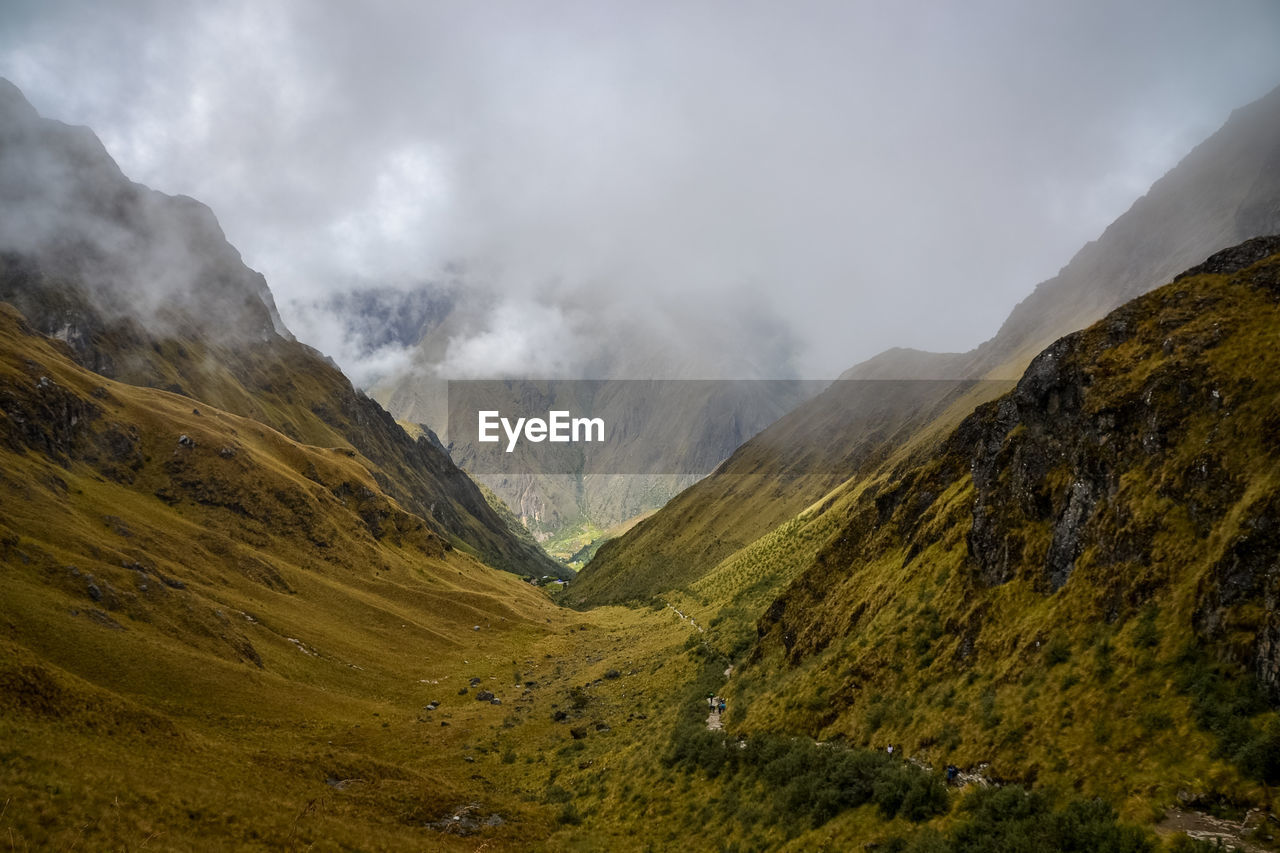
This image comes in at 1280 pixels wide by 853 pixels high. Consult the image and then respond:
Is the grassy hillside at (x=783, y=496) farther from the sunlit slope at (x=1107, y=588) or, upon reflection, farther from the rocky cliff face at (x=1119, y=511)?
the sunlit slope at (x=1107, y=588)

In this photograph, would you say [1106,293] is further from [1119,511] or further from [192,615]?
[192,615]

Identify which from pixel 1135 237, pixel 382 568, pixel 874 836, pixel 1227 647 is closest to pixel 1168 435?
pixel 1227 647

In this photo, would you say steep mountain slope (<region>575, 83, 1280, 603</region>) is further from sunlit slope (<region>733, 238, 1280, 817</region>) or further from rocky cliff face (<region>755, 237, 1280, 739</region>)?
sunlit slope (<region>733, 238, 1280, 817</region>)

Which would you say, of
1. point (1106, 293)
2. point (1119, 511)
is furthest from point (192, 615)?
point (1106, 293)

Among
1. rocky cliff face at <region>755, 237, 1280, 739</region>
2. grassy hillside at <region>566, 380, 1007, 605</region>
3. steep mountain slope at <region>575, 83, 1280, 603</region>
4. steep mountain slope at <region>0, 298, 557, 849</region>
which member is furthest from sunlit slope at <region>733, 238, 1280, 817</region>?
steep mountain slope at <region>575, 83, 1280, 603</region>

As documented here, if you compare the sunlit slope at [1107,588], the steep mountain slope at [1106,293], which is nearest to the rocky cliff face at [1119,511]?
the sunlit slope at [1107,588]

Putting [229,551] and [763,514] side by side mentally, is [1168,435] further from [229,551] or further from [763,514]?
[763,514]

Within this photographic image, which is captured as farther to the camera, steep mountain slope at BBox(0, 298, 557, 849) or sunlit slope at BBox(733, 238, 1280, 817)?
steep mountain slope at BBox(0, 298, 557, 849)

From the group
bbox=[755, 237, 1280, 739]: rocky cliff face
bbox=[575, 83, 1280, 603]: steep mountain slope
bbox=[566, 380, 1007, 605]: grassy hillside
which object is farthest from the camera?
bbox=[575, 83, 1280, 603]: steep mountain slope
